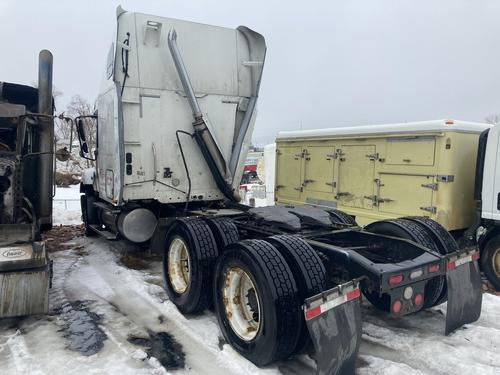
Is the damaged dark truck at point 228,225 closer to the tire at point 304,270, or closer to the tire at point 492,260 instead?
the tire at point 304,270

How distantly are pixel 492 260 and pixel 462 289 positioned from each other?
280 centimetres

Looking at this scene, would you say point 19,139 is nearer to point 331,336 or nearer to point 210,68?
point 210,68

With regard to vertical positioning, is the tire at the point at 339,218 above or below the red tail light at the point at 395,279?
above

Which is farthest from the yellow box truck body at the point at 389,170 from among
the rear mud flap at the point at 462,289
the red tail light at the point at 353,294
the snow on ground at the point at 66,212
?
the snow on ground at the point at 66,212

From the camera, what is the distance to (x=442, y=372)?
3.60m

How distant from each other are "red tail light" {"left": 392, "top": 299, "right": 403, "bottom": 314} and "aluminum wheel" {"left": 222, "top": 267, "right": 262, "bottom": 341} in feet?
3.92

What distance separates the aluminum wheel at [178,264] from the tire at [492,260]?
451 cm

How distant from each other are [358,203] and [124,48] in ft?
16.4

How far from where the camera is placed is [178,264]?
17.4ft

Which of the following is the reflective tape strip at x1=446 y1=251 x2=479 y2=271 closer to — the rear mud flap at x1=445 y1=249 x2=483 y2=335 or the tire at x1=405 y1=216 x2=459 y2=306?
the rear mud flap at x1=445 y1=249 x2=483 y2=335

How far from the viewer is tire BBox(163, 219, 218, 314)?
15.3ft

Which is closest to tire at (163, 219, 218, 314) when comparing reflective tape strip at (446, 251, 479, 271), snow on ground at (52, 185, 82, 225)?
reflective tape strip at (446, 251, 479, 271)

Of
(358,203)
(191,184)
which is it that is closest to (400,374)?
(191,184)

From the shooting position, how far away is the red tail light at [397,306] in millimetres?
3635
